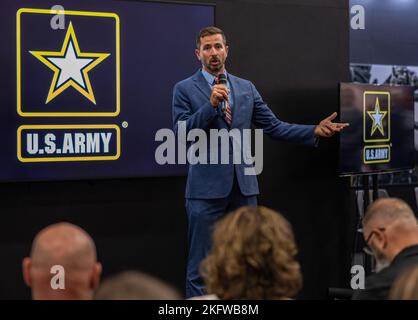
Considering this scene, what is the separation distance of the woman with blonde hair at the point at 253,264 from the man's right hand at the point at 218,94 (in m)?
1.53

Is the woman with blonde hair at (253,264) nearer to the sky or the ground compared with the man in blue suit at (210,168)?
nearer to the ground

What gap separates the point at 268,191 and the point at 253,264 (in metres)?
2.66

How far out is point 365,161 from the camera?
14.6ft

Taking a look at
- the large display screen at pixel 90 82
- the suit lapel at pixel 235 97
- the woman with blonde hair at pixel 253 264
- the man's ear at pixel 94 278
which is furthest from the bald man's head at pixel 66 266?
the large display screen at pixel 90 82

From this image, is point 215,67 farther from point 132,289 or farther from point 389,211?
point 132,289

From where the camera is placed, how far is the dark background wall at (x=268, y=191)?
3.70m

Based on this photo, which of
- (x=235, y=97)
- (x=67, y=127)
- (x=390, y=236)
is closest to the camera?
(x=390, y=236)

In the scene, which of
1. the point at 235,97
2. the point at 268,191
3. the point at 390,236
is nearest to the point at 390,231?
the point at 390,236

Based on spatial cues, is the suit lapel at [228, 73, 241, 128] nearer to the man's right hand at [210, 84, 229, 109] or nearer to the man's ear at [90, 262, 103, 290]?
the man's right hand at [210, 84, 229, 109]

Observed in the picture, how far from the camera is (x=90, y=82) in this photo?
371 centimetres

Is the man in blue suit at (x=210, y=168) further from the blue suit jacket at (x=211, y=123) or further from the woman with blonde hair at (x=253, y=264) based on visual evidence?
the woman with blonde hair at (x=253, y=264)

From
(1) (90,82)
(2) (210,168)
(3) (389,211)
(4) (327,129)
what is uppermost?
(1) (90,82)

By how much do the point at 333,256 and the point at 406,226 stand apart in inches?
102
